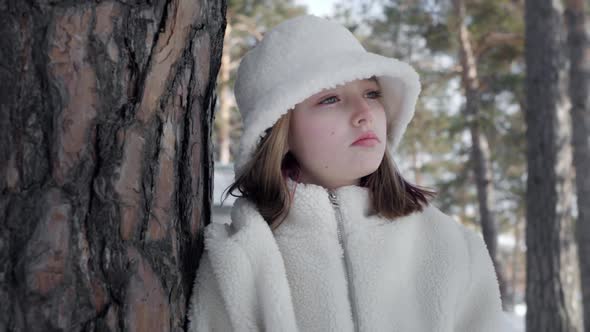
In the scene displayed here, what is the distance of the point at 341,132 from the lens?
5.05ft

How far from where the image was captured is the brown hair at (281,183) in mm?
1553

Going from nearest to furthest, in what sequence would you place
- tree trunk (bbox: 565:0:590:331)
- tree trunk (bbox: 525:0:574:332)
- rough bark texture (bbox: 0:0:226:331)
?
rough bark texture (bbox: 0:0:226:331)
tree trunk (bbox: 525:0:574:332)
tree trunk (bbox: 565:0:590:331)

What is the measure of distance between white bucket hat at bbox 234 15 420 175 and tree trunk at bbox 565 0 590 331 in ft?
19.5

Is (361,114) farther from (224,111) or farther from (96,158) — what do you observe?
(224,111)

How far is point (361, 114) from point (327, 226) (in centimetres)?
31

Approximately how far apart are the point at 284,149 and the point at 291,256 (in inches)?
11.9

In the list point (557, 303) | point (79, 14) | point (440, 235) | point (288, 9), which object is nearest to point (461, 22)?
point (288, 9)

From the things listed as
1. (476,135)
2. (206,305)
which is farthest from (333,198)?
(476,135)

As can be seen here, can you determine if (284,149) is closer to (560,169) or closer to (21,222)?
(21,222)

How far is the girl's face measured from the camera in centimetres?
154

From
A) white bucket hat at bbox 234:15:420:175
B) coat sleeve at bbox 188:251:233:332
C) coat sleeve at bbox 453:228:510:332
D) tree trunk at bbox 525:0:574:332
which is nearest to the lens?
coat sleeve at bbox 188:251:233:332

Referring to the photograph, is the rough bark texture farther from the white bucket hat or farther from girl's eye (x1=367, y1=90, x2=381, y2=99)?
girl's eye (x1=367, y1=90, x2=381, y2=99)

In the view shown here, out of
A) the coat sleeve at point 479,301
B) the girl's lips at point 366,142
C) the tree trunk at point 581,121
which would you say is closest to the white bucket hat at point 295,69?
the girl's lips at point 366,142

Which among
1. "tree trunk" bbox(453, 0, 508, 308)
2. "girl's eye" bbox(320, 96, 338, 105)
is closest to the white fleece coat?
"girl's eye" bbox(320, 96, 338, 105)
